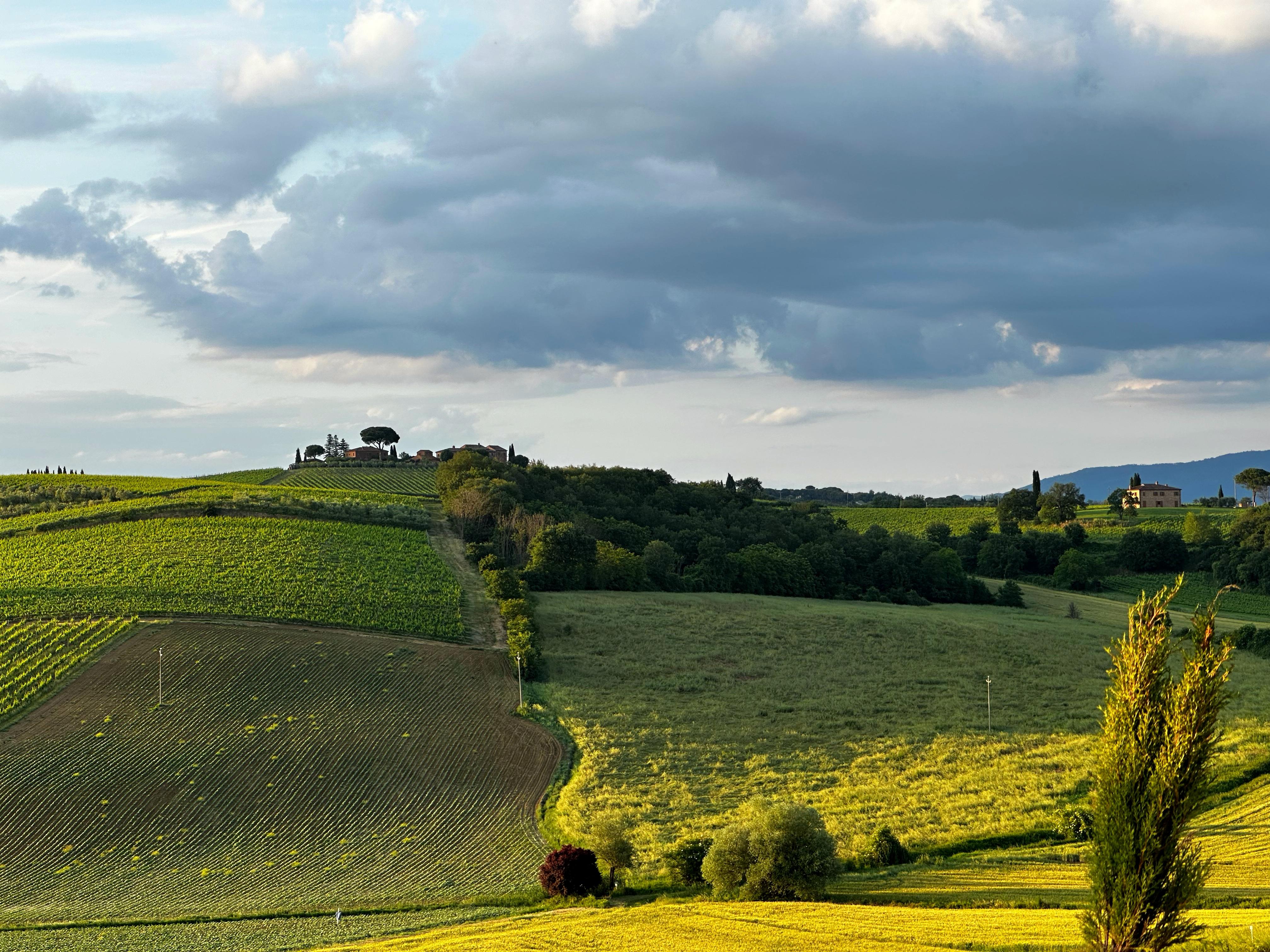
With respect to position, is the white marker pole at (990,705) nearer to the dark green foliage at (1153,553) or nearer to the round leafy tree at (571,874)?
the round leafy tree at (571,874)

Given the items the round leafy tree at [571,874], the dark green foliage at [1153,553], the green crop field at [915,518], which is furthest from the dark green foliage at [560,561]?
the dark green foliage at [1153,553]

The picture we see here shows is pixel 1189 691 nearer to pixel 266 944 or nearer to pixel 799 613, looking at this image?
pixel 266 944

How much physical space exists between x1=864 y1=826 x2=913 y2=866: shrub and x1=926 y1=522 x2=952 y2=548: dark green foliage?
332 feet

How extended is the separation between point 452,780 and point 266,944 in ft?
63.3

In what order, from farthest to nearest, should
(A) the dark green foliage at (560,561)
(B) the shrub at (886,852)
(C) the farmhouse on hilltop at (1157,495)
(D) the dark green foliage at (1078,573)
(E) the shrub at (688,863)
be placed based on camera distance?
(C) the farmhouse on hilltop at (1157,495), (D) the dark green foliage at (1078,573), (A) the dark green foliage at (560,561), (B) the shrub at (886,852), (E) the shrub at (688,863)

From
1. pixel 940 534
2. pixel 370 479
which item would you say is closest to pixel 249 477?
pixel 370 479

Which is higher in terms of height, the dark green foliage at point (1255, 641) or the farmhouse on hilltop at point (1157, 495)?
the farmhouse on hilltop at point (1157, 495)

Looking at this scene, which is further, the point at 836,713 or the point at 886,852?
the point at 836,713

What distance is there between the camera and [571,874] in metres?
35.9

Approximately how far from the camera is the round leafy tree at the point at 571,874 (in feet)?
118

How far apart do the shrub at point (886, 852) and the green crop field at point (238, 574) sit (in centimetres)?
4108

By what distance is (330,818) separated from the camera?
46281mm

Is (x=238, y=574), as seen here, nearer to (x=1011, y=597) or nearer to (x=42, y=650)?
(x=42, y=650)

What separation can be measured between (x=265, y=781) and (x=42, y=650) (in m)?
22.8
